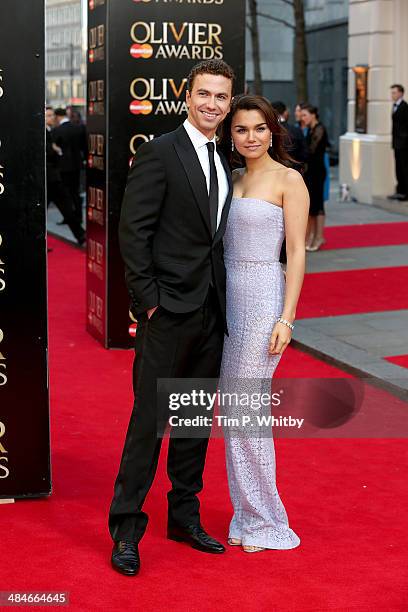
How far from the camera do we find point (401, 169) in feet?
67.2

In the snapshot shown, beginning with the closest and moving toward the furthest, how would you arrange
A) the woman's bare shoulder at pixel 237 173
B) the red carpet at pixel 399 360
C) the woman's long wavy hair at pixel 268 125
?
the woman's long wavy hair at pixel 268 125 < the woman's bare shoulder at pixel 237 173 < the red carpet at pixel 399 360

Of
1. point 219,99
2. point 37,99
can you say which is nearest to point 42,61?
point 37,99

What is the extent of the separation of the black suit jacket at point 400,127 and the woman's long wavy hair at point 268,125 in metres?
15.3

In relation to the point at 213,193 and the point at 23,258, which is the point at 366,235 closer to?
the point at 23,258

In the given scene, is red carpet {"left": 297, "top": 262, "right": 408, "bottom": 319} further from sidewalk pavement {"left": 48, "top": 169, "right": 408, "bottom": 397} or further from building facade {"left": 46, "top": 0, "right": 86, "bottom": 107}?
building facade {"left": 46, "top": 0, "right": 86, "bottom": 107}

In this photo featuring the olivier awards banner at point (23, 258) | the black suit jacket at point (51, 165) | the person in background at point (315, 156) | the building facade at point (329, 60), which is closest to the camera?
the olivier awards banner at point (23, 258)

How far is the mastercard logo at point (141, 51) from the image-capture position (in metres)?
9.24

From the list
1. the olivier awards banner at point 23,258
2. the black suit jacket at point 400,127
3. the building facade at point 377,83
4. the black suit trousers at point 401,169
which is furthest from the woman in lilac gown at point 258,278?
the building facade at point 377,83

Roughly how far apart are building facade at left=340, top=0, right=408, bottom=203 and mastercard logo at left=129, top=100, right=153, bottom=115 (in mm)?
12459

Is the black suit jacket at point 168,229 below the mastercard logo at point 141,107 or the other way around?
below

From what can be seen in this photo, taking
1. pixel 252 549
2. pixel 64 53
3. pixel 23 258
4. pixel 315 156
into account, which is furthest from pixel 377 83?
pixel 64 53

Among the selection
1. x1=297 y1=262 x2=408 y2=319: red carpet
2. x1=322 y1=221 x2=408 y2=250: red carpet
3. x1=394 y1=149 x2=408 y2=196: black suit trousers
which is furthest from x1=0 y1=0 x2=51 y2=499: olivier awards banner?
x1=394 y1=149 x2=408 y2=196: black suit trousers

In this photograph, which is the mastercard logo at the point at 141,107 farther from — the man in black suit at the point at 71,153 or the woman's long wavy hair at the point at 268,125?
the man in black suit at the point at 71,153

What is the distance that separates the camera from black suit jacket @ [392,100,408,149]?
19.8m
